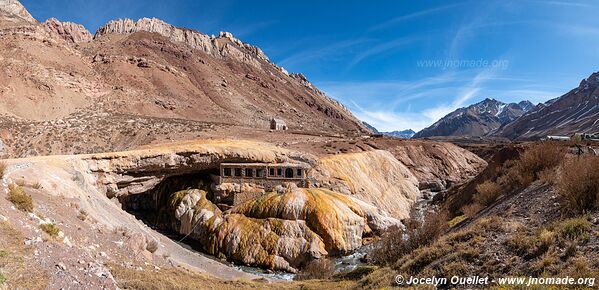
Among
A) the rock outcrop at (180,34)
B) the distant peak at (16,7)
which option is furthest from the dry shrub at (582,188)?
the distant peak at (16,7)

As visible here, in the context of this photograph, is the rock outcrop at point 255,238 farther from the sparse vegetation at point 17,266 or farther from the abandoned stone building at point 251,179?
the sparse vegetation at point 17,266

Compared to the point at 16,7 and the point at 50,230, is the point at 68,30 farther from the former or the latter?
the point at 50,230

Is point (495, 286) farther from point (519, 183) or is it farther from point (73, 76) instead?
→ point (73, 76)

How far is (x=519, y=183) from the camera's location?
19.0m

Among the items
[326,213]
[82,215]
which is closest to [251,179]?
[326,213]

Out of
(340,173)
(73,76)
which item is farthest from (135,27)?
(340,173)

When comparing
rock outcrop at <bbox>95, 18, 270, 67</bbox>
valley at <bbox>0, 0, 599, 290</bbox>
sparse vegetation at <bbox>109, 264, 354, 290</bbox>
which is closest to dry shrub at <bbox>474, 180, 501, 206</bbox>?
valley at <bbox>0, 0, 599, 290</bbox>

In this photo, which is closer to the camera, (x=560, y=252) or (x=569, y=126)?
(x=560, y=252)

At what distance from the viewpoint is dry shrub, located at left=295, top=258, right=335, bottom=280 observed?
23.1 meters

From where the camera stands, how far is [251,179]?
116 ft

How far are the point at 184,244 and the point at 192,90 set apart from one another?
74.6m

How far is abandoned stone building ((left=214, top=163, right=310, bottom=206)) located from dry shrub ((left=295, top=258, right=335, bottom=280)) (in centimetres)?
1091

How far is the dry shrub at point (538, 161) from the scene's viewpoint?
17969 millimetres

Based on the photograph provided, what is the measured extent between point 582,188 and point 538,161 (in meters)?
8.04
